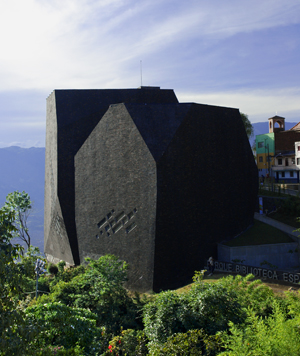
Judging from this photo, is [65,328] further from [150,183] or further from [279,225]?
[279,225]

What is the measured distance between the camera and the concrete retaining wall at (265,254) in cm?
2373

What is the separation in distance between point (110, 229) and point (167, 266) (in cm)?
508

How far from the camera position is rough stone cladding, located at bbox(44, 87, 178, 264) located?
94.0 feet

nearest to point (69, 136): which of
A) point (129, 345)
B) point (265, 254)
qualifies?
point (265, 254)

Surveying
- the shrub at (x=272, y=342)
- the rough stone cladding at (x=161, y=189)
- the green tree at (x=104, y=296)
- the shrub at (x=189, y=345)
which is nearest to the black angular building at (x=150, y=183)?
the rough stone cladding at (x=161, y=189)

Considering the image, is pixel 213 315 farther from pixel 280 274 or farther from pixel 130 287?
pixel 130 287

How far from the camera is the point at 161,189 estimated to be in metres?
21.4

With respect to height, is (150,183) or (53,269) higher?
(150,183)

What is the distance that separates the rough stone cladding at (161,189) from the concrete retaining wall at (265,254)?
1.13 metres

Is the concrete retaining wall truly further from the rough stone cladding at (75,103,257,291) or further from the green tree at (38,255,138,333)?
the green tree at (38,255,138,333)

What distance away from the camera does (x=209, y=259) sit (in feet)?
73.4

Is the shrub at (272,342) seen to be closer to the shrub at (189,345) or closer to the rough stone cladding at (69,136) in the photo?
the shrub at (189,345)

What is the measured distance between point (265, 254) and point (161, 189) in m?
9.71

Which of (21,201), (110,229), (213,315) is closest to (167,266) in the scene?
(110,229)
